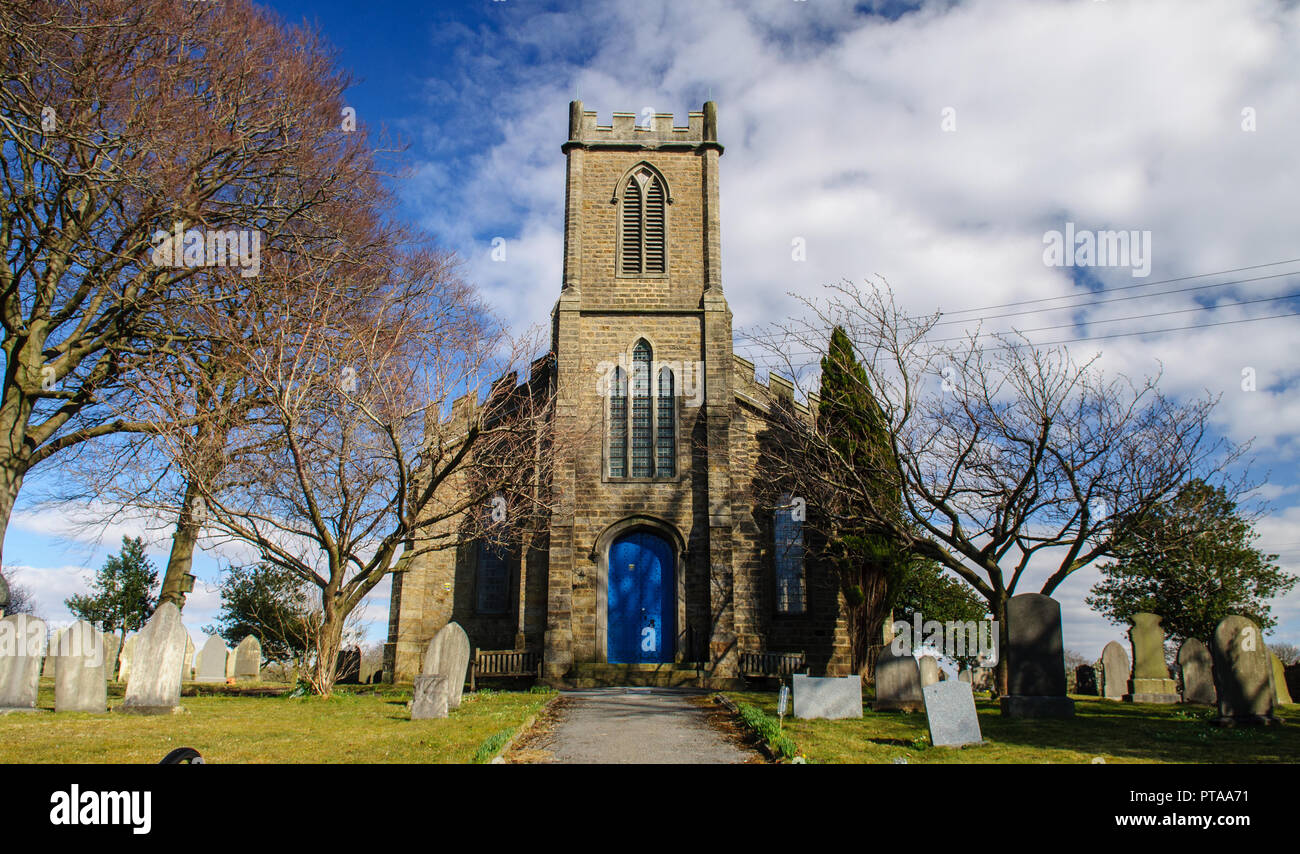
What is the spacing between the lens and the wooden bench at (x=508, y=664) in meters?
19.8

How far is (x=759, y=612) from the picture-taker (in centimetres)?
2098

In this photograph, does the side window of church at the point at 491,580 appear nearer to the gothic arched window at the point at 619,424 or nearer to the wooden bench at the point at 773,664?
the gothic arched window at the point at 619,424

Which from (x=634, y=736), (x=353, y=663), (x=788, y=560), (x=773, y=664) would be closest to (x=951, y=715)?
(x=634, y=736)

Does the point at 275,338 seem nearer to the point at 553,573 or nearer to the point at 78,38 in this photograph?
the point at 78,38

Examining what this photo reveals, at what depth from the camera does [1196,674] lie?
665 inches

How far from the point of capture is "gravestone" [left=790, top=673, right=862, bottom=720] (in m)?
12.2

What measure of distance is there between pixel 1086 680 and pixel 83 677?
1006 inches

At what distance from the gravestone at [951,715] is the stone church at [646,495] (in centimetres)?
1011

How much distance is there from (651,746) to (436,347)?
9549 millimetres

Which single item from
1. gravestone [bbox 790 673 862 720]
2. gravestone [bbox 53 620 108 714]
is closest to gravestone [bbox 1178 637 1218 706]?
gravestone [bbox 790 673 862 720]

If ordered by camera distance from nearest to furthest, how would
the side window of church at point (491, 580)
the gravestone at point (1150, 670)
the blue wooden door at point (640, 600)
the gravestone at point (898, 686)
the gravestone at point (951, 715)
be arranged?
the gravestone at point (951, 715) < the gravestone at point (898, 686) < the gravestone at point (1150, 670) < the blue wooden door at point (640, 600) < the side window of church at point (491, 580)

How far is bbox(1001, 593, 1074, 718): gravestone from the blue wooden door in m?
9.41

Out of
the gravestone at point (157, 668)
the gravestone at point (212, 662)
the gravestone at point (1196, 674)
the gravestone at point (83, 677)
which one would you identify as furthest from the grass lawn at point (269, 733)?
the gravestone at point (1196, 674)
